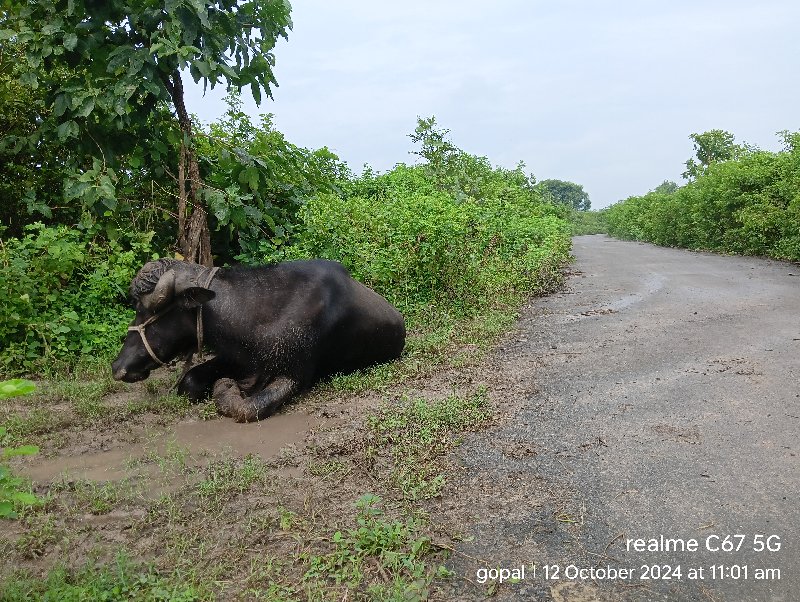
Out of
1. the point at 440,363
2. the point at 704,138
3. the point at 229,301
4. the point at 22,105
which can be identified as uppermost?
the point at 704,138

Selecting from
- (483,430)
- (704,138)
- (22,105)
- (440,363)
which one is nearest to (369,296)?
(440,363)

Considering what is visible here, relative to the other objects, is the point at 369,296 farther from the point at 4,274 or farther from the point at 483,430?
the point at 4,274

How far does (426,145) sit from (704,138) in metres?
23.2

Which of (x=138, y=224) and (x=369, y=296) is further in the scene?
(x=138, y=224)

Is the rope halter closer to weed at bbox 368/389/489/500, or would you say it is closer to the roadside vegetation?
the roadside vegetation

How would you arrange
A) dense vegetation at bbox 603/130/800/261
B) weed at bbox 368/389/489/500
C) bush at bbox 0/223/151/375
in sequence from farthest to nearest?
dense vegetation at bbox 603/130/800/261 → bush at bbox 0/223/151/375 → weed at bbox 368/389/489/500

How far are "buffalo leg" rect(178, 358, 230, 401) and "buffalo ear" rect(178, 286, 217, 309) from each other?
0.50m

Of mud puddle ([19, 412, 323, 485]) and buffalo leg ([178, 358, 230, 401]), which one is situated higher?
buffalo leg ([178, 358, 230, 401])

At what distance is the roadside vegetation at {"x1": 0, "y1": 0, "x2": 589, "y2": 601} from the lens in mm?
2488

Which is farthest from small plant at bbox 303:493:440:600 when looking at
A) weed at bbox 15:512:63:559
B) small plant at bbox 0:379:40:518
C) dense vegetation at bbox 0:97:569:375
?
dense vegetation at bbox 0:97:569:375

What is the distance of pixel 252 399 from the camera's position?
4.39 meters

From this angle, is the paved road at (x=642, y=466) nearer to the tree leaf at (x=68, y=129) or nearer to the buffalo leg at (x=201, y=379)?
the buffalo leg at (x=201, y=379)

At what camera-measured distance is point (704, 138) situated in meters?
32.2

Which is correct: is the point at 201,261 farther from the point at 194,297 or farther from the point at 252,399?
the point at 252,399
